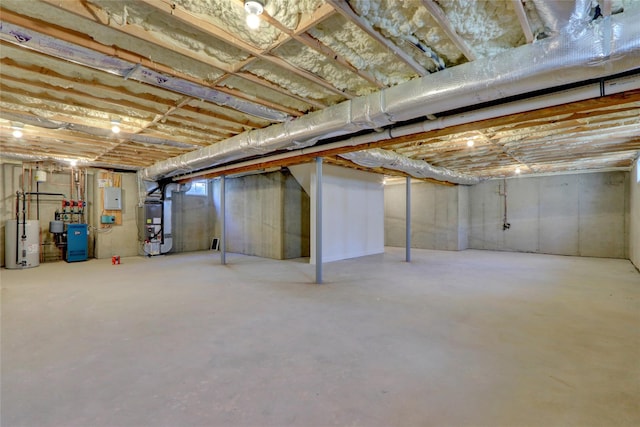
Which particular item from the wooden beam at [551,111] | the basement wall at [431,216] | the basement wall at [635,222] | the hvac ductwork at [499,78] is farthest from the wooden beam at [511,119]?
the basement wall at [431,216]

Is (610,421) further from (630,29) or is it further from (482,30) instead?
(482,30)

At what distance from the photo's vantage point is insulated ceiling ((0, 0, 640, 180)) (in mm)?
1748

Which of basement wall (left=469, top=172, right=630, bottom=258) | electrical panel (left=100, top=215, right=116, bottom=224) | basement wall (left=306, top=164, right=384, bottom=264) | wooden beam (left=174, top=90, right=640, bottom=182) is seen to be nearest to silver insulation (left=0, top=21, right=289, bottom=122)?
wooden beam (left=174, top=90, right=640, bottom=182)

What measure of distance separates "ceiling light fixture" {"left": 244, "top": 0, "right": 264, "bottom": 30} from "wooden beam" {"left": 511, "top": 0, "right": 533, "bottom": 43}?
136 cm

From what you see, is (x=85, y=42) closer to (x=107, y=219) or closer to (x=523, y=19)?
(x=523, y=19)

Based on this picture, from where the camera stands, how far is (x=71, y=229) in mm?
6430

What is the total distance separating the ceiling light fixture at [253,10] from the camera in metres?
1.57

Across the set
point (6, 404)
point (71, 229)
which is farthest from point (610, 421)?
point (71, 229)

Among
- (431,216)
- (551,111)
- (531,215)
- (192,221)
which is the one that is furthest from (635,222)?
(192,221)

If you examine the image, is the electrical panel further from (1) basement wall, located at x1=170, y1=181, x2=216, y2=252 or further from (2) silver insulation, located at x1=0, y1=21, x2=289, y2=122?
(2) silver insulation, located at x1=0, y1=21, x2=289, y2=122

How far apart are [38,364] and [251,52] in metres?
2.67

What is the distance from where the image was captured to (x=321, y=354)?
227 centimetres

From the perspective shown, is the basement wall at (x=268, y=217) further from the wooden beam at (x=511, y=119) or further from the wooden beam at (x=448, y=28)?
the wooden beam at (x=448, y=28)

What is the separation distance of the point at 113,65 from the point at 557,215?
9.49m
